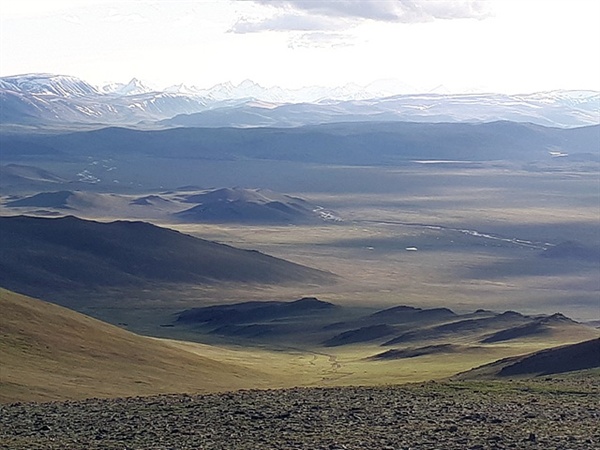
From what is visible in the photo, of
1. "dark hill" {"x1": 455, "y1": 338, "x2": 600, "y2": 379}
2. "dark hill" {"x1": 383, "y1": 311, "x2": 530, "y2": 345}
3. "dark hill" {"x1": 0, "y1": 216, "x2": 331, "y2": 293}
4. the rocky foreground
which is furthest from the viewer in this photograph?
"dark hill" {"x1": 0, "y1": 216, "x2": 331, "y2": 293}

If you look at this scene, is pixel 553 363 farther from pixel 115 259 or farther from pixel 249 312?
pixel 115 259

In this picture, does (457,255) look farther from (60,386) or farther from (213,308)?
(60,386)

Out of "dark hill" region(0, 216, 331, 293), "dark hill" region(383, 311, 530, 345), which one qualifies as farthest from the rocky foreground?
"dark hill" region(0, 216, 331, 293)

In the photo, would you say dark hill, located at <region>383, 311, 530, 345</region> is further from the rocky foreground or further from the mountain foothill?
the rocky foreground

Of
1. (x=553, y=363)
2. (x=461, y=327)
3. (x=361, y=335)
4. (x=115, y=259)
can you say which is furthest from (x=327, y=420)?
(x=115, y=259)

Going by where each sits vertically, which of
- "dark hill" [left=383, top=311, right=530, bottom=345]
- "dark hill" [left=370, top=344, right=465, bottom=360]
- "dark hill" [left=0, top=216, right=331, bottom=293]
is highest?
"dark hill" [left=370, top=344, right=465, bottom=360]
